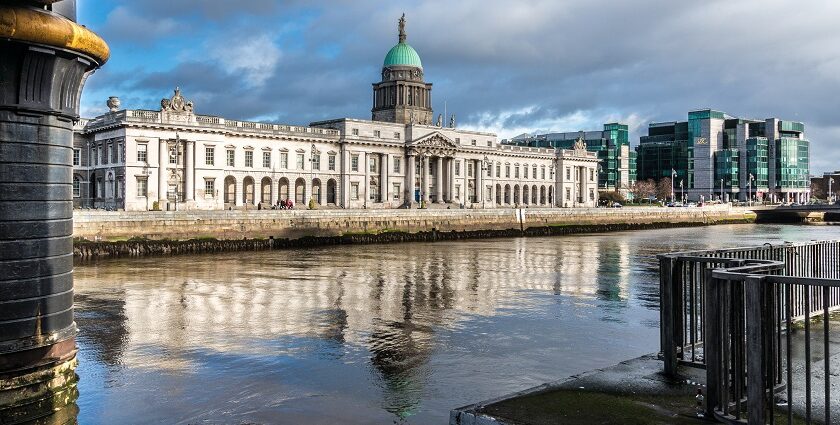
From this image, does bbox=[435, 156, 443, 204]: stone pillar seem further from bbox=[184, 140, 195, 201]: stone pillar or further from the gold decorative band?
the gold decorative band

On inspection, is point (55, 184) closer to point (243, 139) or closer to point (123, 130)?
point (123, 130)

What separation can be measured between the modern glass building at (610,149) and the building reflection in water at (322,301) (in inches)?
5155

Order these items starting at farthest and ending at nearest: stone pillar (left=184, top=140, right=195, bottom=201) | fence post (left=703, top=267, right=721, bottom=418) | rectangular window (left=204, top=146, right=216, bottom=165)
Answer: rectangular window (left=204, top=146, right=216, bottom=165), stone pillar (left=184, top=140, right=195, bottom=201), fence post (left=703, top=267, right=721, bottom=418)

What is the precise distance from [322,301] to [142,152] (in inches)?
2136

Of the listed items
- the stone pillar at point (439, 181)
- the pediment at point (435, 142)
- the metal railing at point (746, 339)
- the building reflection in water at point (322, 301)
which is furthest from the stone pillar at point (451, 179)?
the metal railing at point (746, 339)

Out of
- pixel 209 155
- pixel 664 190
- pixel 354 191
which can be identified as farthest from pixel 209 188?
pixel 664 190

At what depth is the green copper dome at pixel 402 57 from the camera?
114 meters

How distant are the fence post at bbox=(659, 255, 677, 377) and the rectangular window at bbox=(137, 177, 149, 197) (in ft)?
231

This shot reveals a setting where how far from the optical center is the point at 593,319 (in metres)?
21.2

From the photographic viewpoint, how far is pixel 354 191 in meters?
96.5

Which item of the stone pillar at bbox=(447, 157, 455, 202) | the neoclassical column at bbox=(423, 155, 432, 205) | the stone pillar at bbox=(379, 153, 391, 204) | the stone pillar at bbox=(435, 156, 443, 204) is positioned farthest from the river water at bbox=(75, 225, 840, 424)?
the stone pillar at bbox=(447, 157, 455, 202)

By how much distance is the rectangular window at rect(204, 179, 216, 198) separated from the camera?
79125 mm

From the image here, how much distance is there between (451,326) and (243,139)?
68018 mm

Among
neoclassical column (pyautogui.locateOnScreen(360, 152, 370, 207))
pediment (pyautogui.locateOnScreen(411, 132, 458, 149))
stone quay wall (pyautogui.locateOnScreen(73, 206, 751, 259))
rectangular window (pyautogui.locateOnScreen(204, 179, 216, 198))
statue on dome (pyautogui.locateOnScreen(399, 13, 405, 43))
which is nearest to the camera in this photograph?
stone quay wall (pyautogui.locateOnScreen(73, 206, 751, 259))
